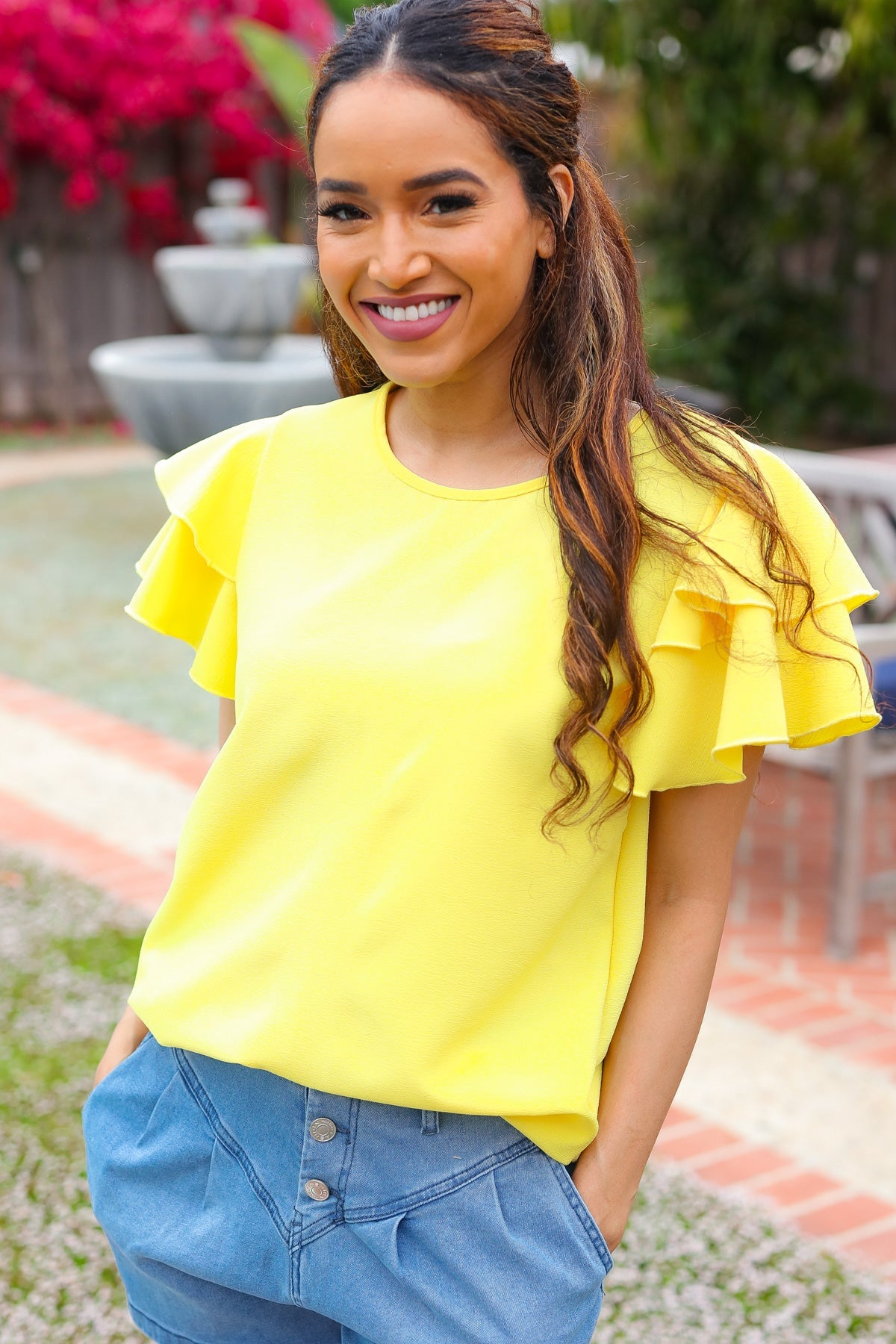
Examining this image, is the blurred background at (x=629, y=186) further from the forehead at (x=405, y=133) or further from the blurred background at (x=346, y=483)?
the forehead at (x=405, y=133)

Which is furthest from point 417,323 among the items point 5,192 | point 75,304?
point 75,304

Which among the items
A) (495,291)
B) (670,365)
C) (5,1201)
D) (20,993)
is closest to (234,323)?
(670,365)

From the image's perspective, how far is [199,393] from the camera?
811 cm

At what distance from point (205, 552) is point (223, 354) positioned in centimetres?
798

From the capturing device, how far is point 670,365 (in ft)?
41.3

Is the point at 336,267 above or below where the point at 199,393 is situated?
above

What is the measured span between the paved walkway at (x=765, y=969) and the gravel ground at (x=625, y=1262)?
11 cm

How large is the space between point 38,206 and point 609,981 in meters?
13.7

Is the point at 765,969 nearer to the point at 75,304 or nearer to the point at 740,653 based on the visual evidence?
the point at 740,653

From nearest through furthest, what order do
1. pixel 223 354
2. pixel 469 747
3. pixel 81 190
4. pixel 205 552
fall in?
1. pixel 469 747
2. pixel 205 552
3. pixel 223 354
4. pixel 81 190

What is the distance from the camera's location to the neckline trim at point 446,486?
4.60 ft

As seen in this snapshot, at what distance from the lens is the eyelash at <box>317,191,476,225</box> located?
4.38 feet

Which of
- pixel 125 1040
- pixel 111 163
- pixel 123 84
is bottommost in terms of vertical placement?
pixel 111 163

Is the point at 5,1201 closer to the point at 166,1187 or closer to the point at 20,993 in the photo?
the point at 20,993
